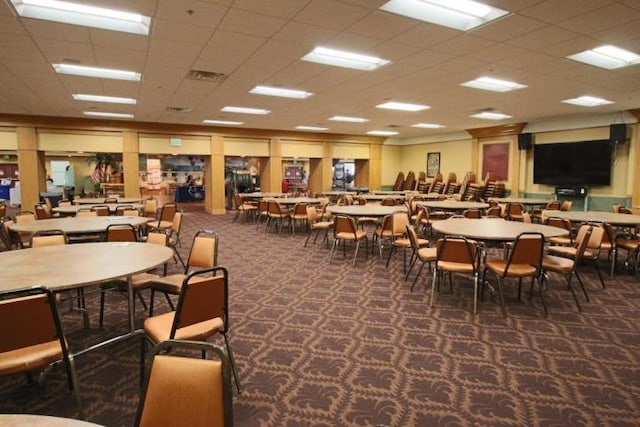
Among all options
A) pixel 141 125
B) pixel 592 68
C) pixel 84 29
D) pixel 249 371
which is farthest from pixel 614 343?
pixel 141 125

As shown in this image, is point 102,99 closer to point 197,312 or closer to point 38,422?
point 197,312

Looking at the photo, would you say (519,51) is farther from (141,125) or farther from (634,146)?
(141,125)

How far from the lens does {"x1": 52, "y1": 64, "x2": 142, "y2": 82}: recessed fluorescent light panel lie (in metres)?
6.35

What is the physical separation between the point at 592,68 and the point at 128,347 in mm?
7485

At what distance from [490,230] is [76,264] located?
422 cm

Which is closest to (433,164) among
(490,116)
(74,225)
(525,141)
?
(525,141)

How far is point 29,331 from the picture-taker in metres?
1.96

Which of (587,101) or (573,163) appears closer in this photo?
(587,101)

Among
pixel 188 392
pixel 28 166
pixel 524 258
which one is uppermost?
pixel 28 166

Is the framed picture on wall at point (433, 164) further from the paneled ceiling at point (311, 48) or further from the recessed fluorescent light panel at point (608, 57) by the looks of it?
the recessed fluorescent light panel at point (608, 57)

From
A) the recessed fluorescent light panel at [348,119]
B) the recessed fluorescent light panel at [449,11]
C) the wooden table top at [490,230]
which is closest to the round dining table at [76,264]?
the wooden table top at [490,230]

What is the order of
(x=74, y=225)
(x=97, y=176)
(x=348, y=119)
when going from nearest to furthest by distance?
(x=74, y=225), (x=348, y=119), (x=97, y=176)

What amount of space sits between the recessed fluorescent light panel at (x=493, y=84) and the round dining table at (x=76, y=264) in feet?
21.3

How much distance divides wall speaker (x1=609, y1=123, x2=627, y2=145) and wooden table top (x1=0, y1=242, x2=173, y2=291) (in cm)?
1215
